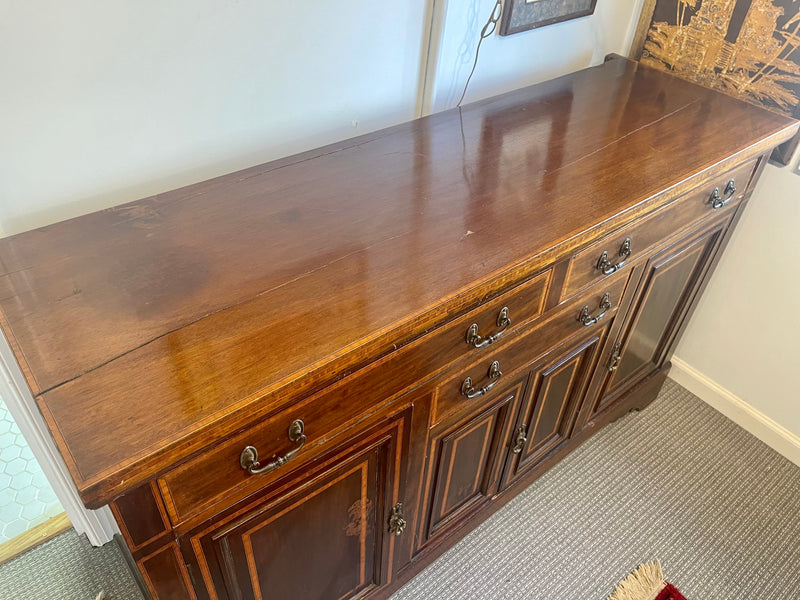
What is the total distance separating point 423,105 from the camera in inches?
49.1

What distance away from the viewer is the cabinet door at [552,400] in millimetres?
1194

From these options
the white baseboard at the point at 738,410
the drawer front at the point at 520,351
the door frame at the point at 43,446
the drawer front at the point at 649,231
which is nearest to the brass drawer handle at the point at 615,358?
the drawer front at the point at 520,351

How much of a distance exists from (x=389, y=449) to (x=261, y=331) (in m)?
0.32

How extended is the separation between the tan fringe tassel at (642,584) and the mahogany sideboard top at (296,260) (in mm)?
903

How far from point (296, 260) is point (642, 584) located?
116 centimetres

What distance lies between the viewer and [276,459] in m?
0.75

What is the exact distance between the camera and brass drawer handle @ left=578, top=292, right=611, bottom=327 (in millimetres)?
1139

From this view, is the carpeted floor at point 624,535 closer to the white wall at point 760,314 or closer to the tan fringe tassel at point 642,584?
the tan fringe tassel at point 642,584

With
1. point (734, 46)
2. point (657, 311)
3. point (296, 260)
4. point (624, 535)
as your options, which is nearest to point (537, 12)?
point (734, 46)

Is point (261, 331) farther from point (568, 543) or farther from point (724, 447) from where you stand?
point (724, 447)

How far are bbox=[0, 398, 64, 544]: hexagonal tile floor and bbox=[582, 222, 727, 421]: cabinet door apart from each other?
54.1 inches

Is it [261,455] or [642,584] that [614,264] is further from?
[642,584]

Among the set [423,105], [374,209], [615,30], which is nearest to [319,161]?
[374,209]

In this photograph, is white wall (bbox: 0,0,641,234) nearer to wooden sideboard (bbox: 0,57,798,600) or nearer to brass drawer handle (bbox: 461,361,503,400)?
wooden sideboard (bbox: 0,57,798,600)
